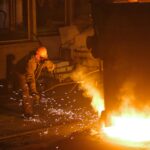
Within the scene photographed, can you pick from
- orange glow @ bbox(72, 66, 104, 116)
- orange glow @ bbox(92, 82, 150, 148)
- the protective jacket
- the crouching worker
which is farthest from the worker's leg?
orange glow @ bbox(92, 82, 150, 148)

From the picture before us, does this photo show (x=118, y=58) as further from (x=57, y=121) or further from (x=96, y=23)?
(x=57, y=121)

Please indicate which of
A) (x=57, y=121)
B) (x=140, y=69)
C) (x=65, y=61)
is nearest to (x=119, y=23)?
(x=140, y=69)

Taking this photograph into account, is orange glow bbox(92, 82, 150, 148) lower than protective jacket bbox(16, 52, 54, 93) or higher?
lower

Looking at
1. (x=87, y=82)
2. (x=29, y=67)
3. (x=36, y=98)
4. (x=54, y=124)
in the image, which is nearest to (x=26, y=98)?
(x=36, y=98)

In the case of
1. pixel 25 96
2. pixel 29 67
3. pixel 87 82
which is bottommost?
pixel 25 96

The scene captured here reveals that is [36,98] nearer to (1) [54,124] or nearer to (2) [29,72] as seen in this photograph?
(2) [29,72]

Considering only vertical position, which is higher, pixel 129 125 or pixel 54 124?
pixel 129 125

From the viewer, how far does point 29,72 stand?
10.4m

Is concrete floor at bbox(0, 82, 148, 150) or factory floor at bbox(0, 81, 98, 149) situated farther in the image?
factory floor at bbox(0, 81, 98, 149)

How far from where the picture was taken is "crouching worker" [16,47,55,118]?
1031cm

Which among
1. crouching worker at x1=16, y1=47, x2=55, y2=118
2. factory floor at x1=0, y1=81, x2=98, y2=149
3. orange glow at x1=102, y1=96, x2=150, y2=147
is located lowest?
factory floor at x1=0, y1=81, x2=98, y2=149

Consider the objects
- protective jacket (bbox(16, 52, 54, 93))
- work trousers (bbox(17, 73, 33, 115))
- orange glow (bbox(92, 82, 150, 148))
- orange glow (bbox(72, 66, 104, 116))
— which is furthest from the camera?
orange glow (bbox(72, 66, 104, 116))

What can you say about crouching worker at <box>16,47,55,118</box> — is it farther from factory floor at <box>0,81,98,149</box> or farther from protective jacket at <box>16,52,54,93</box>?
factory floor at <box>0,81,98,149</box>

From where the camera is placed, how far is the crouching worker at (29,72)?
10309 millimetres
